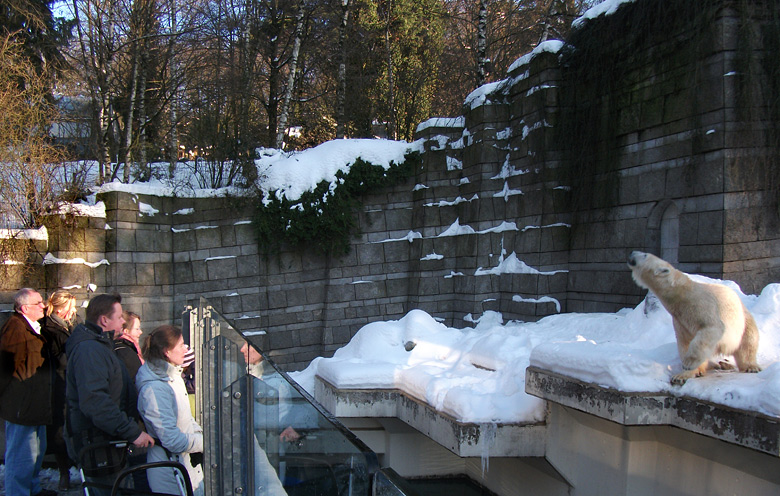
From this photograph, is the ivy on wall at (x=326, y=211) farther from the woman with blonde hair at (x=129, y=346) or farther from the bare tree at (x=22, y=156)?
the woman with blonde hair at (x=129, y=346)

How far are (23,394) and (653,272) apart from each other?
471 cm

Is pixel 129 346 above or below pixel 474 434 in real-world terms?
above

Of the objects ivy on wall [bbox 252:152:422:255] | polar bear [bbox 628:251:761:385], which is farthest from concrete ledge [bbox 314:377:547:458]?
ivy on wall [bbox 252:152:422:255]

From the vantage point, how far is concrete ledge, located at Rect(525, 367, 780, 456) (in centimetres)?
275

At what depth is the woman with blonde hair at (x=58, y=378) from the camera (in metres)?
4.62

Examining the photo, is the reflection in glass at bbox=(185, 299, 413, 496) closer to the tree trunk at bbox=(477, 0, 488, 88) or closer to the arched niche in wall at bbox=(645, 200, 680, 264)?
the arched niche in wall at bbox=(645, 200, 680, 264)

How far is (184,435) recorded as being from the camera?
3256 mm

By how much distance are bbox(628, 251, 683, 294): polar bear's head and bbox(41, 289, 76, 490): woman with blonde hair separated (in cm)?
453

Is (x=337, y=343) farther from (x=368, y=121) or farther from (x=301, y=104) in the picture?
(x=301, y=104)

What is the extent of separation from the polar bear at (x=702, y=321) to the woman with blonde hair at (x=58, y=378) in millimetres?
4623

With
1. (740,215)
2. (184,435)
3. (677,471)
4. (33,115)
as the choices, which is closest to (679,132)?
(740,215)

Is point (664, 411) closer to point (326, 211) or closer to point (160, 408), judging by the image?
point (160, 408)

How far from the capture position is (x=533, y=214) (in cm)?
895

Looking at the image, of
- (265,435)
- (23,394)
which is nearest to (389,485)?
(265,435)
